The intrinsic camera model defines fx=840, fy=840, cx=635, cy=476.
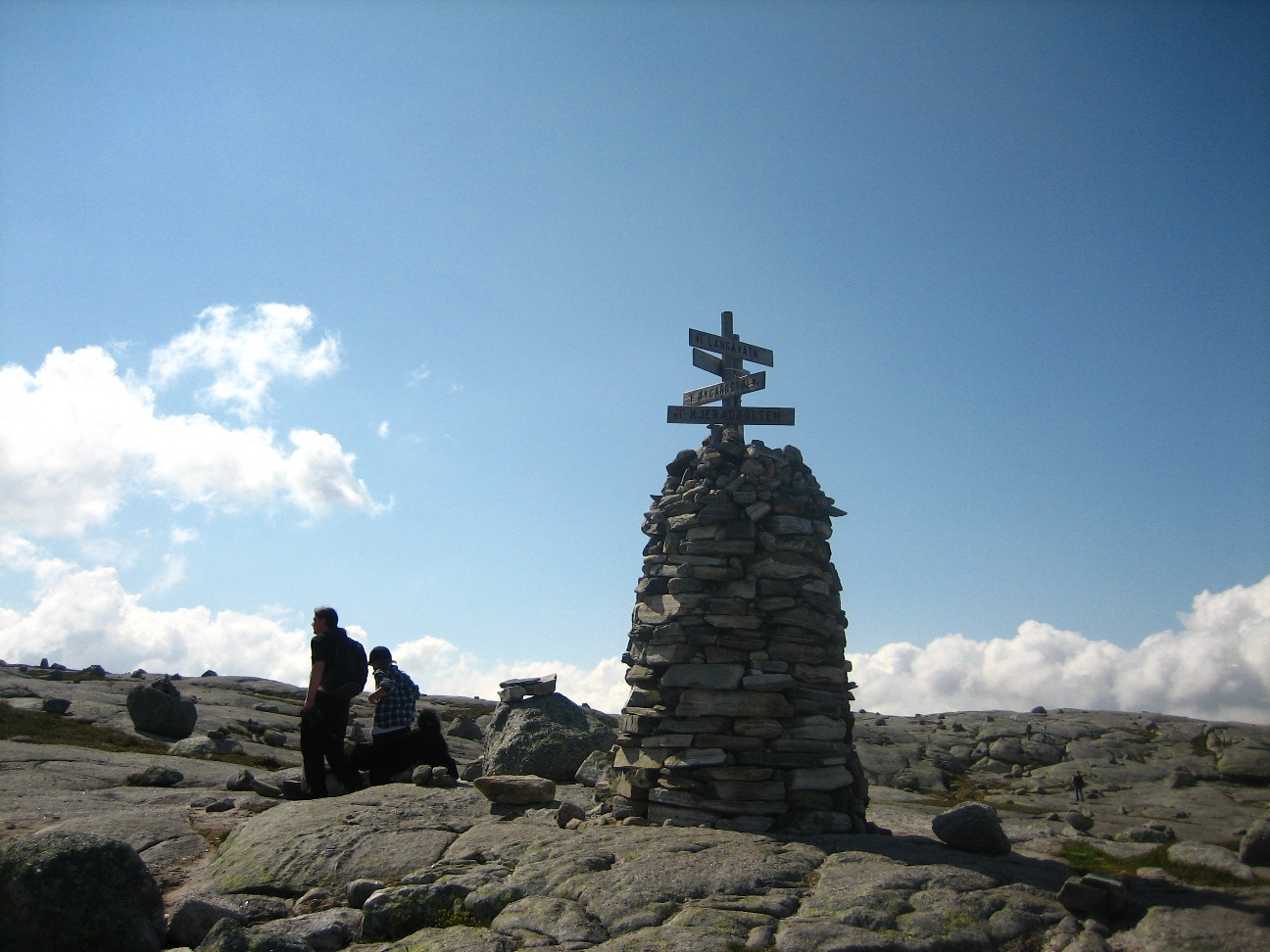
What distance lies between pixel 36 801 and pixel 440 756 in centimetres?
635

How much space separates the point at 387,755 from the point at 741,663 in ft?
19.6

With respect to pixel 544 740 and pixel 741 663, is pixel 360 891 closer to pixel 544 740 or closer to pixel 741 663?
pixel 741 663

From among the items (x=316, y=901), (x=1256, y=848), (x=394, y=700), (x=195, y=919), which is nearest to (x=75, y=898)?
(x=195, y=919)

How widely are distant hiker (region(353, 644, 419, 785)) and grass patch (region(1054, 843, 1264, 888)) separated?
9288 millimetres

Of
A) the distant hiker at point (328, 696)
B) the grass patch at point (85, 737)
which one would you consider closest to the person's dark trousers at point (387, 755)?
the distant hiker at point (328, 696)

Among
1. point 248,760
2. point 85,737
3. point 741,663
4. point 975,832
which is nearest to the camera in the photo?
point 975,832

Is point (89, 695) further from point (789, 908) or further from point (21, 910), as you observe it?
point (789, 908)

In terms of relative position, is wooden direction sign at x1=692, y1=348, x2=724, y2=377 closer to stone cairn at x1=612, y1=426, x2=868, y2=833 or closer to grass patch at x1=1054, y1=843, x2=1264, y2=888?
stone cairn at x1=612, y1=426, x2=868, y2=833

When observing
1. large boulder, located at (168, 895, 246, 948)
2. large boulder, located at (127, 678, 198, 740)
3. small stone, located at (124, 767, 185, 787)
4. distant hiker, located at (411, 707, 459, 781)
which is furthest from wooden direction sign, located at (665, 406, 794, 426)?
large boulder, located at (127, 678, 198, 740)

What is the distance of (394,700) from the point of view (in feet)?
43.1

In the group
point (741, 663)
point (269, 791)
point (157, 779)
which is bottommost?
point (157, 779)

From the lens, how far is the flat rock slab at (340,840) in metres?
8.80

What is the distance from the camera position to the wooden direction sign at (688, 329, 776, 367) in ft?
43.5

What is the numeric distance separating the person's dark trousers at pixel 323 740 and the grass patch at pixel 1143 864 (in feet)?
32.0
